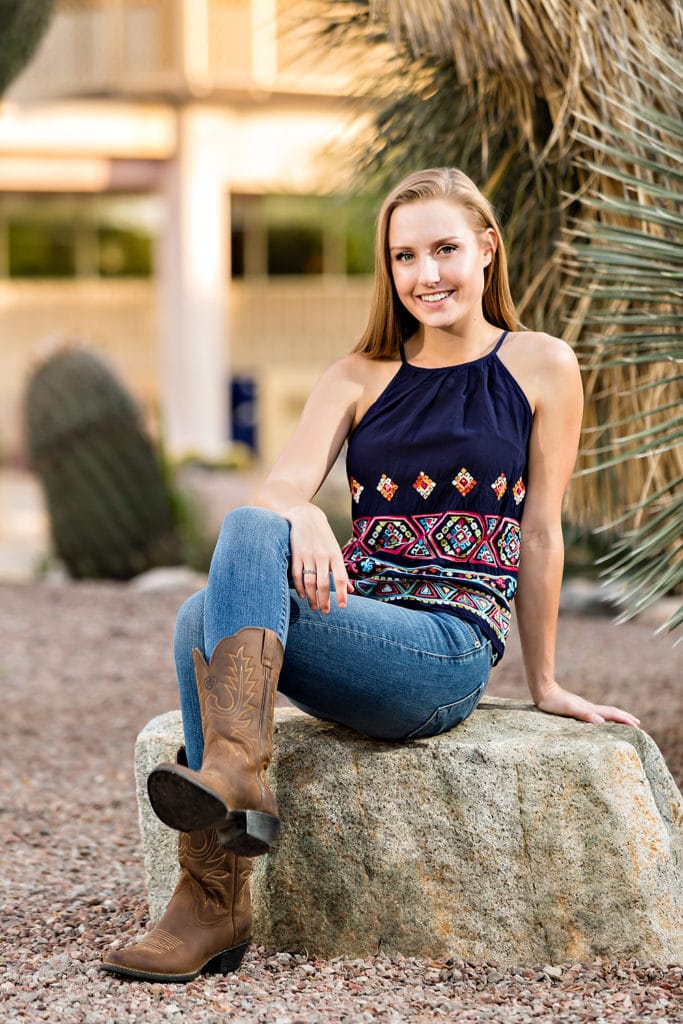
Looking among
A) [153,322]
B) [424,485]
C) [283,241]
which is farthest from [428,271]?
[283,241]

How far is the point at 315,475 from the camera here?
268 cm

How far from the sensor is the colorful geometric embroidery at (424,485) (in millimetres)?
2588

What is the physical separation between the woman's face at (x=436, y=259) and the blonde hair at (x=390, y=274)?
16 millimetres

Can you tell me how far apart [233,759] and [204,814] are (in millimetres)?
109

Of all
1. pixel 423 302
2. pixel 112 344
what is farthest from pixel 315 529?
pixel 112 344

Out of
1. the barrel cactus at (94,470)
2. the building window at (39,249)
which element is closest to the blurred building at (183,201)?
the building window at (39,249)

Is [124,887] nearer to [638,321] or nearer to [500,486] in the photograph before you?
[500,486]

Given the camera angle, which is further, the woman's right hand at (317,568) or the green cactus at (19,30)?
the green cactus at (19,30)

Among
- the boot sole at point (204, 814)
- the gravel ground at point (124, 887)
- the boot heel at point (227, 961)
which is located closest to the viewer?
the boot sole at point (204, 814)

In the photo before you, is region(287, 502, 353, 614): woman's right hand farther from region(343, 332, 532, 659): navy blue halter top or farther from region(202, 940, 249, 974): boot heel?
region(202, 940, 249, 974): boot heel

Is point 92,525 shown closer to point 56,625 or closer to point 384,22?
point 56,625

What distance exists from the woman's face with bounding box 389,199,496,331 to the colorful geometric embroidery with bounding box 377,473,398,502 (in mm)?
317

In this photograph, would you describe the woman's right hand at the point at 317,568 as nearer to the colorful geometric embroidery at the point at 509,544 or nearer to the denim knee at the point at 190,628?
the denim knee at the point at 190,628

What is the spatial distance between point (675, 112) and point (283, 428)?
33.0ft
